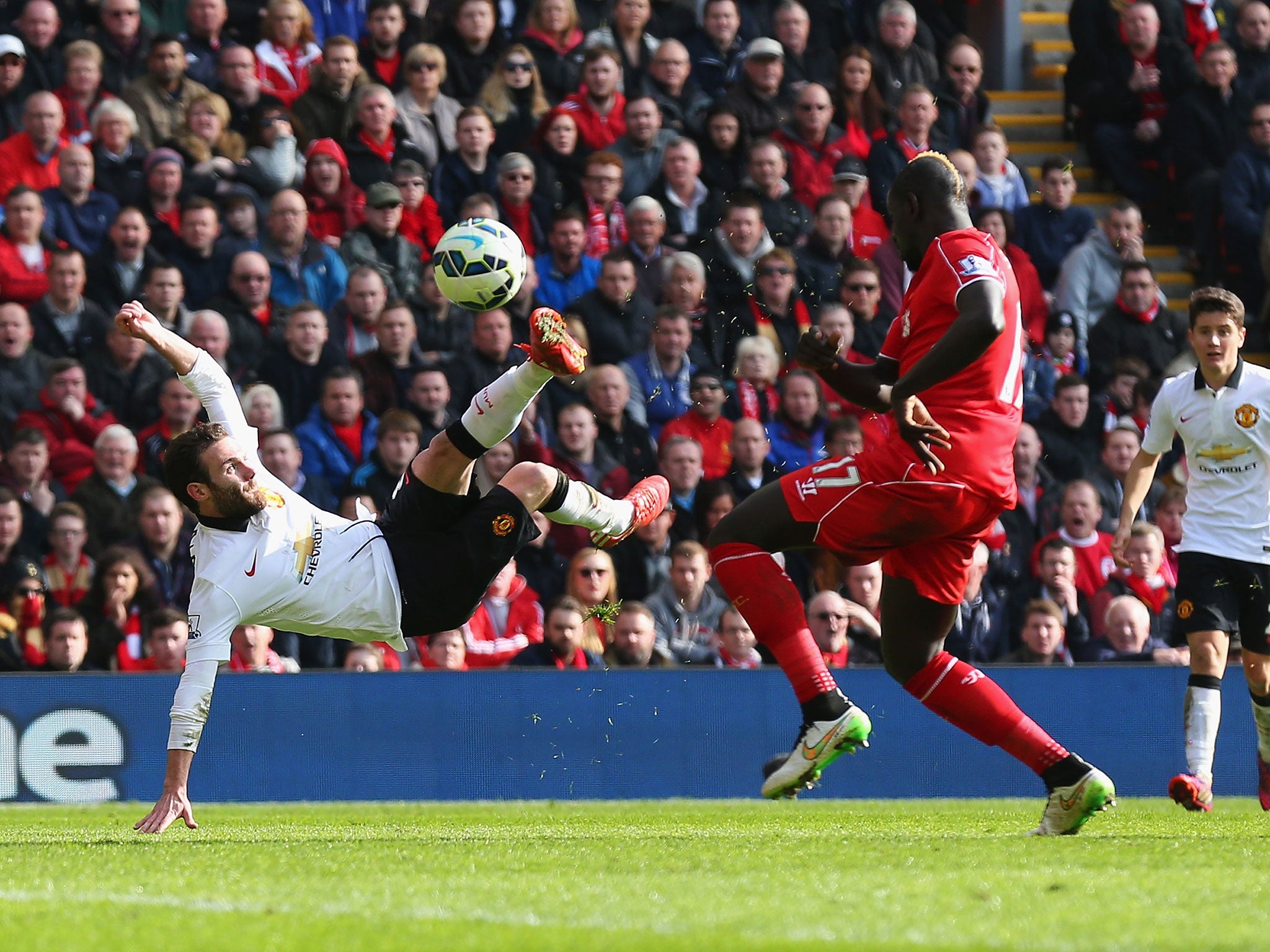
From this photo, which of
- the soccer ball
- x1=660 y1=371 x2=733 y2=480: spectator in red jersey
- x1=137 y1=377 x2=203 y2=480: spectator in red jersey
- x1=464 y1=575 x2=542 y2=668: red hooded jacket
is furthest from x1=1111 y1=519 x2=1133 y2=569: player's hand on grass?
x1=137 y1=377 x2=203 y2=480: spectator in red jersey

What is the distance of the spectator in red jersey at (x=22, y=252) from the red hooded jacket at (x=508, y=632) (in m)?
3.76

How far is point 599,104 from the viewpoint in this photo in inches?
539

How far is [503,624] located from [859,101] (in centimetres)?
550

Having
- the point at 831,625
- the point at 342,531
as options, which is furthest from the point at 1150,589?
the point at 342,531

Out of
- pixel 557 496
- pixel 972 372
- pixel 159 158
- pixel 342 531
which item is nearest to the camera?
pixel 972 372

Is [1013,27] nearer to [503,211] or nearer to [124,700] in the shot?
[503,211]

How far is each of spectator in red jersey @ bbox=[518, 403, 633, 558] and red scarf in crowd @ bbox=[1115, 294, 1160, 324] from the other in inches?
168

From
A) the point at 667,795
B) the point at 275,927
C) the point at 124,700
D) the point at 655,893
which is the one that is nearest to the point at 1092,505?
the point at 667,795

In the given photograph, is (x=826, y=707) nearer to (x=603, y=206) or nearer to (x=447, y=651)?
(x=447, y=651)

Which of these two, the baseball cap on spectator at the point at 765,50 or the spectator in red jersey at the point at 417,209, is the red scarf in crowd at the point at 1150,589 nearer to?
the baseball cap on spectator at the point at 765,50

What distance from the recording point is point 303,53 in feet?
44.9

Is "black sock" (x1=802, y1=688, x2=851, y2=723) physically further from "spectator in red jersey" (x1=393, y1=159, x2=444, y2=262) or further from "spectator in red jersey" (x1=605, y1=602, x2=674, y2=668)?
"spectator in red jersey" (x1=393, y1=159, x2=444, y2=262)

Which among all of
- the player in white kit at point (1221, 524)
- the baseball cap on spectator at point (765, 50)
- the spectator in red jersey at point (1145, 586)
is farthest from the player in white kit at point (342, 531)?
the baseball cap on spectator at point (765, 50)

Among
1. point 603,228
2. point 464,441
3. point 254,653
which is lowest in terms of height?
point 254,653
